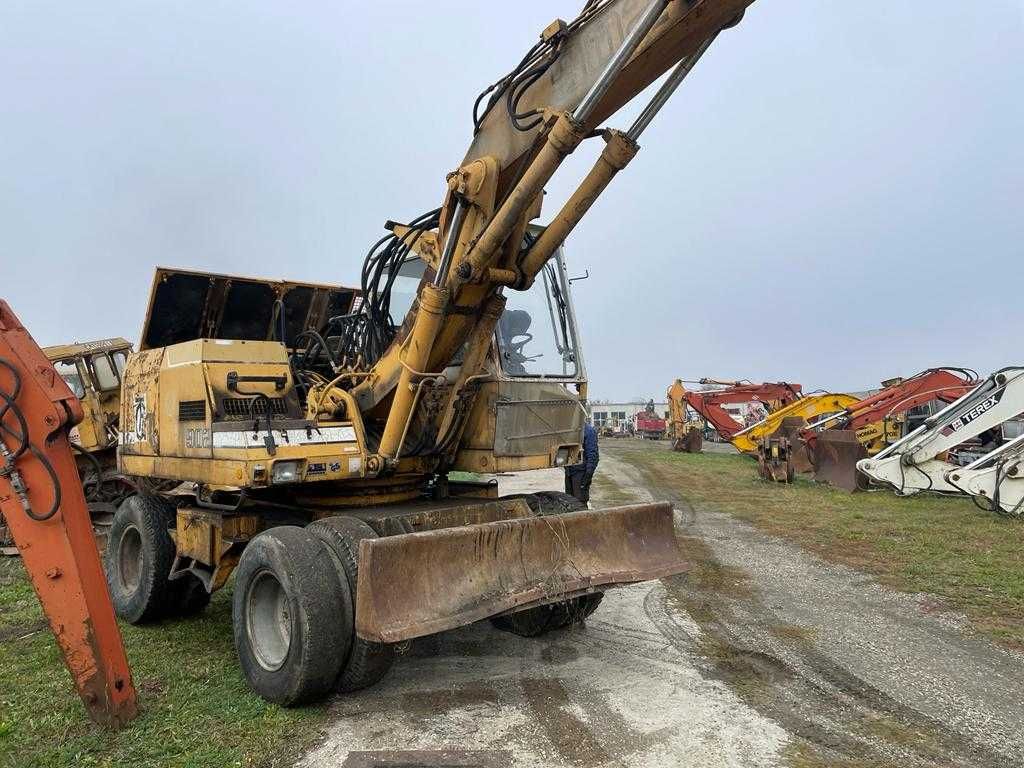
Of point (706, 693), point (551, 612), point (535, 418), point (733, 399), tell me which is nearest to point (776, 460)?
point (733, 399)

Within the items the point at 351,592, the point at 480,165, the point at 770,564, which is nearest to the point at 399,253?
the point at 480,165

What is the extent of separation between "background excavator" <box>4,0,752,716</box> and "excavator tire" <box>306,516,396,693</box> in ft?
0.04

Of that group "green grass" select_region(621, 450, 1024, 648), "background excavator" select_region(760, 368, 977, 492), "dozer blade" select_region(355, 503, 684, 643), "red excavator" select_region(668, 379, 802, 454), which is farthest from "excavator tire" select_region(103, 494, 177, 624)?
"red excavator" select_region(668, 379, 802, 454)

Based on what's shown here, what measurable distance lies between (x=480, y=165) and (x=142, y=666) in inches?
152

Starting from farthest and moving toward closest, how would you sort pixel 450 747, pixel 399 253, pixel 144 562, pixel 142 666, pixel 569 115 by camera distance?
1. pixel 144 562
2. pixel 399 253
3. pixel 142 666
4. pixel 569 115
5. pixel 450 747

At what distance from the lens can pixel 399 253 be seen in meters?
5.48

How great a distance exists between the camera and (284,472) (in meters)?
4.69

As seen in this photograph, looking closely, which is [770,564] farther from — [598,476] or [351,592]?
[598,476]

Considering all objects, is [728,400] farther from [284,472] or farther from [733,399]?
[284,472]

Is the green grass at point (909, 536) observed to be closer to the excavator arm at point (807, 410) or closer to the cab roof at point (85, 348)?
the excavator arm at point (807, 410)

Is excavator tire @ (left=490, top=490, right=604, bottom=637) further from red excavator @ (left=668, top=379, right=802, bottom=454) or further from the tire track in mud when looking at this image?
red excavator @ (left=668, top=379, right=802, bottom=454)

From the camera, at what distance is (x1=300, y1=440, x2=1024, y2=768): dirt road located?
3641 mm

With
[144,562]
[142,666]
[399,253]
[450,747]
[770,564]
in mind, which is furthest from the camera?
[770,564]

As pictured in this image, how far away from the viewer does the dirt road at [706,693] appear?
3.64 metres
